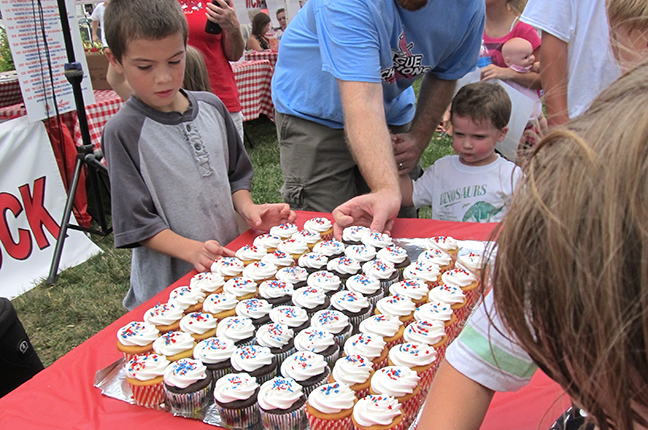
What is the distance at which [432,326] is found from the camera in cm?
162

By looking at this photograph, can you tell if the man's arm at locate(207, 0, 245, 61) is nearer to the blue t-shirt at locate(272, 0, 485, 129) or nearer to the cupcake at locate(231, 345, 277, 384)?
the blue t-shirt at locate(272, 0, 485, 129)

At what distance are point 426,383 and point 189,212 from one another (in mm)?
1388

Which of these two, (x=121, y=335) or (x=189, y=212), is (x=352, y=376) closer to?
(x=121, y=335)

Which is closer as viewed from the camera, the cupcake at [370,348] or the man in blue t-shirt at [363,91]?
the cupcake at [370,348]

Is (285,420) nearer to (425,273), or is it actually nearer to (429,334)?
(429,334)

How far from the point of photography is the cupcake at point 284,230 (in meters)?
2.39

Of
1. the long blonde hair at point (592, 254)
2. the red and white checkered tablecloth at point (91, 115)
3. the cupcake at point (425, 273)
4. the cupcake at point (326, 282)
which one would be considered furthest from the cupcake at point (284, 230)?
the red and white checkered tablecloth at point (91, 115)

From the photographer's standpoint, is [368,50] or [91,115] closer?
[368,50]

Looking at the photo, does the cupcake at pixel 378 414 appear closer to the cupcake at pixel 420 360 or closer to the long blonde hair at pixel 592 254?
the cupcake at pixel 420 360

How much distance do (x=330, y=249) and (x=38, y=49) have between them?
355cm

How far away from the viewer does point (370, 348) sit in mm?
1551

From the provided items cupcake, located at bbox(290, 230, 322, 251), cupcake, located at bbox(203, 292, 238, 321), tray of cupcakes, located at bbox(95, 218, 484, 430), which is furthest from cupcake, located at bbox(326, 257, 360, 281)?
cupcake, located at bbox(203, 292, 238, 321)

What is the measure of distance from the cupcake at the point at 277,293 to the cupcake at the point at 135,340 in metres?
0.44

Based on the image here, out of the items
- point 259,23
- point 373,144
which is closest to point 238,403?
point 373,144
